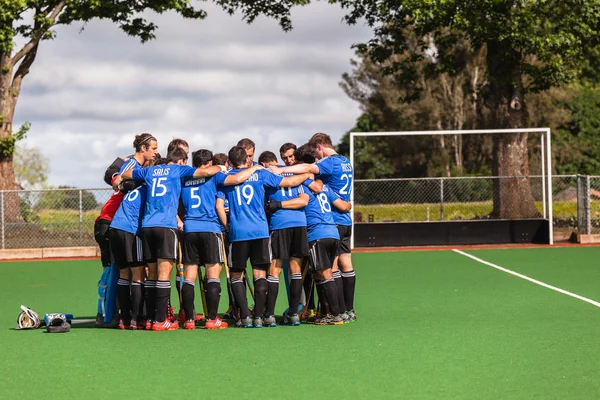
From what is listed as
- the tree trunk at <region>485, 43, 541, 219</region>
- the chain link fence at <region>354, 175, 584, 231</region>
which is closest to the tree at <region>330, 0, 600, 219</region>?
the tree trunk at <region>485, 43, 541, 219</region>

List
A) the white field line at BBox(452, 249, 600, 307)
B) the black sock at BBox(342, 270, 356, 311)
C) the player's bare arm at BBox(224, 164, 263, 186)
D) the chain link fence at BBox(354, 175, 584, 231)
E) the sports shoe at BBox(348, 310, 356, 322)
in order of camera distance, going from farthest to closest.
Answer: the chain link fence at BBox(354, 175, 584, 231)
the white field line at BBox(452, 249, 600, 307)
the black sock at BBox(342, 270, 356, 311)
the sports shoe at BBox(348, 310, 356, 322)
the player's bare arm at BBox(224, 164, 263, 186)

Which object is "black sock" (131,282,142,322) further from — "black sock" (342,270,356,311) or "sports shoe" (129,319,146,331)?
"black sock" (342,270,356,311)

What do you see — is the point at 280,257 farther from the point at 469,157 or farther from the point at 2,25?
the point at 469,157

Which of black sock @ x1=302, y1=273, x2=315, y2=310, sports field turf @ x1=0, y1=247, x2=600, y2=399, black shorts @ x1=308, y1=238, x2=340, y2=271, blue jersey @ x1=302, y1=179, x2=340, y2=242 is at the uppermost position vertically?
blue jersey @ x1=302, y1=179, x2=340, y2=242

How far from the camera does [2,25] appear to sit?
25562 mm

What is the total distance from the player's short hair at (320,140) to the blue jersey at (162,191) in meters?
1.36

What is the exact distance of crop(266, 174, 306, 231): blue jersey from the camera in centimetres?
1023

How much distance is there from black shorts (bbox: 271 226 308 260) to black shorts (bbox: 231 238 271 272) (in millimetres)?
128

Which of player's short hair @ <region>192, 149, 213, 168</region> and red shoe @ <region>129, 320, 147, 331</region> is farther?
red shoe @ <region>129, 320, 147, 331</region>

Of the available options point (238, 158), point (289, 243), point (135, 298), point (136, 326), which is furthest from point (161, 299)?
point (238, 158)

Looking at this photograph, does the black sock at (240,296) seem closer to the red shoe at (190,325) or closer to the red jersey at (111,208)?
the red shoe at (190,325)

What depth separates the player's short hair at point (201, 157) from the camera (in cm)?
1012

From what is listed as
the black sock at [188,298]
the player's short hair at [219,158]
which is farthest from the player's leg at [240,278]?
the player's short hair at [219,158]

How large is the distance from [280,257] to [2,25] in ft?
59.0
